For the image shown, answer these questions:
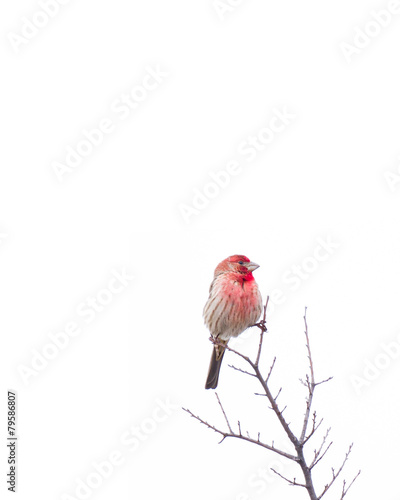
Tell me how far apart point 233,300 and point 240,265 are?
0.48m

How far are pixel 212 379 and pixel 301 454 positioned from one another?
4.91 meters

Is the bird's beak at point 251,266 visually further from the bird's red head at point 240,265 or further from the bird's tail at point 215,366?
the bird's tail at point 215,366

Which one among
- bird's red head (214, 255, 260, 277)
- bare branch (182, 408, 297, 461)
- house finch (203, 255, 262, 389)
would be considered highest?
bird's red head (214, 255, 260, 277)

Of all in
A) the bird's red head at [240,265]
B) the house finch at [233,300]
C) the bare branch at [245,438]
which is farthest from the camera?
the bird's red head at [240,265]

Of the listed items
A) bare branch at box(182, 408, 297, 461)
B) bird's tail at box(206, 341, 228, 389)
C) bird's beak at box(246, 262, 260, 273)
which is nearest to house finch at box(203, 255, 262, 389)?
bird's beak at box(246, 262, 260, 273)

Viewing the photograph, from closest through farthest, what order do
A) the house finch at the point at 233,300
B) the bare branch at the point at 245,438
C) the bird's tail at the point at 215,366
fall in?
the bare branch at the point at 245,438
the house finch at the point at 233,300
the bird's tail at the point at 215,366

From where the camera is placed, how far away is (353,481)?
562cm

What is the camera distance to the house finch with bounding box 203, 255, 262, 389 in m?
9.70

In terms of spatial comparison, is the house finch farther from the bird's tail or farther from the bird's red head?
the bird's tail

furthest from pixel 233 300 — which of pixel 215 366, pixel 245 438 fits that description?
pixel 245 438

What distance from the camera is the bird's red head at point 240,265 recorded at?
387 inches

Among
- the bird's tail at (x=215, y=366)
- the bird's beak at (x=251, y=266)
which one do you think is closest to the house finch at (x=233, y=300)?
the bird's beak at (x=251, y=266)

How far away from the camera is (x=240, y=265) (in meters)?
9.87

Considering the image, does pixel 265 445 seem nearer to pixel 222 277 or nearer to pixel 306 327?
pixel 306 327
